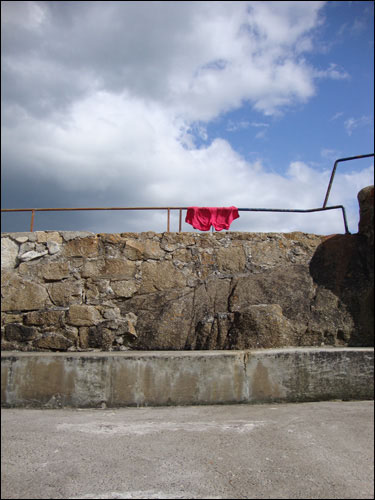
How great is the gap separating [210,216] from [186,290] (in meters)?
1.45

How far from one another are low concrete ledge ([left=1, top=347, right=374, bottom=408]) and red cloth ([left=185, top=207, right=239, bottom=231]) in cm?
246

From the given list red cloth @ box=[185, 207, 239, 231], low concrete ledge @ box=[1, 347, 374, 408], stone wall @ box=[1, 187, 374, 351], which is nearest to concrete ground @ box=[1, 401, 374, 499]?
low concrete ledge @ box=[1, 347, 374, 408]

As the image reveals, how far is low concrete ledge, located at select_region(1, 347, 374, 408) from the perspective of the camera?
3.58 metres

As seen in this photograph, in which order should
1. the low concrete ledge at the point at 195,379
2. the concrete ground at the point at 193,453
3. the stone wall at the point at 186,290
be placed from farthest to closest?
the stone wall at the point at 186,290, the low concrete ledge at the point at 195,379, the concrete ground at the point at 193,453

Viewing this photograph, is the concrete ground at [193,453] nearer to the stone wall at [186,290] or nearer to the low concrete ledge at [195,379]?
the low concrete ledge at [195,379]

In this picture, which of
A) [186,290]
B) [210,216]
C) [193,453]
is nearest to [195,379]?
[193,453]

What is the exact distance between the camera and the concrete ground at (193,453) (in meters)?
2.08

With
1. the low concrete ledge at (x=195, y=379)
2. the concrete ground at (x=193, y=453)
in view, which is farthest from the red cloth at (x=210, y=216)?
the concrete ground at (x=193, y=453)

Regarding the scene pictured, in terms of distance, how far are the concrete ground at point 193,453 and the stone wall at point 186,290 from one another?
1.07 meters

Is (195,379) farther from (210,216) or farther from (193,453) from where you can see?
(210,216)

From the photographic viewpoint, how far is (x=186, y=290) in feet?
16.0

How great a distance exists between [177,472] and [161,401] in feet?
4.51

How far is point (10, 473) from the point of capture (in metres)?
2.22

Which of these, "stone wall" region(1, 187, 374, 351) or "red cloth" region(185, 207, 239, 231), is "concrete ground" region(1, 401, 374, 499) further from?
"red cloth" region(185, 207, 239, 231)
